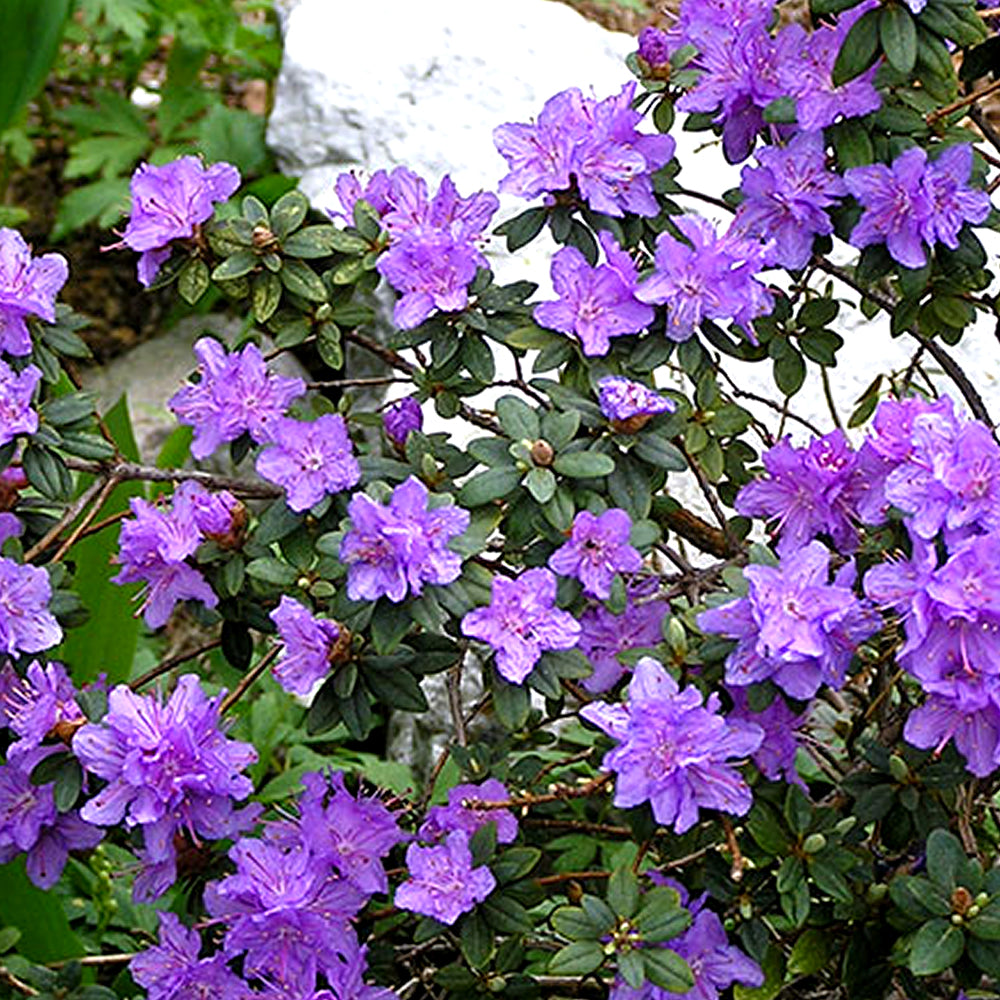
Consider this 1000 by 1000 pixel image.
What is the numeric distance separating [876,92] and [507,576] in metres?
0.51

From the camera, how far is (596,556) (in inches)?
57.8

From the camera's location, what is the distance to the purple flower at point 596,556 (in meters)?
1.46

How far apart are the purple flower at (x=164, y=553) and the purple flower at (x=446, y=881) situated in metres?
0.29

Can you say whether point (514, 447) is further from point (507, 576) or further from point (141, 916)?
point (141, 916)

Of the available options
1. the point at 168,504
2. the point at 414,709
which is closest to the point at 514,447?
the point at 414,709

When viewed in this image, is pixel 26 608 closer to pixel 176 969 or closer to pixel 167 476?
pixel 167 476

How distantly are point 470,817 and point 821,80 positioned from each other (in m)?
0.69

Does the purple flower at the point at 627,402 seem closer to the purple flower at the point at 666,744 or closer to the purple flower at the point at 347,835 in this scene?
the purple flower at the point at 666,744

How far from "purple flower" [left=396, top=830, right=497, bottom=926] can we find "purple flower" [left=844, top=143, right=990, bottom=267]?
61 centimetres

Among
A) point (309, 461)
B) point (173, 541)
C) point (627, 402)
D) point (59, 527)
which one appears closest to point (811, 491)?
point (627, 402)

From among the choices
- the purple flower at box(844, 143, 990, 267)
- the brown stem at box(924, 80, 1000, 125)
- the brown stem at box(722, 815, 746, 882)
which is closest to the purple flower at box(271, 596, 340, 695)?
the brown stem at box(722, 815, 746, 882)

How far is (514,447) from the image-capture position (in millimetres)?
1467

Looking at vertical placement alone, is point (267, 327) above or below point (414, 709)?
above

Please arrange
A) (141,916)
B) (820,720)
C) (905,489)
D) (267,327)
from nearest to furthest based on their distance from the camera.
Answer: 1. (905,489)
2. (267,327)
3. (141,916)
4. (820,720)
